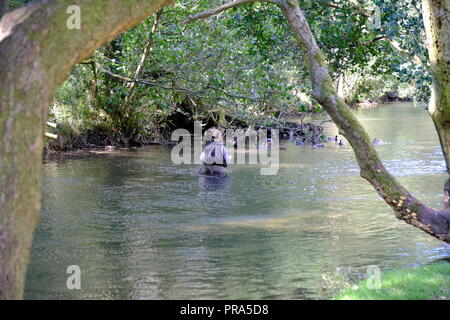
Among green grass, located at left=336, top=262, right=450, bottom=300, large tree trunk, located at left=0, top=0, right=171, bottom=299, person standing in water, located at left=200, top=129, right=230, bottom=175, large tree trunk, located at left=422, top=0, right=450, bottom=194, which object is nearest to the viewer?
large tree trunk, located at left=0, top=0, right=171, bottom=299

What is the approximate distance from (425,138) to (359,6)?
65.7 ft

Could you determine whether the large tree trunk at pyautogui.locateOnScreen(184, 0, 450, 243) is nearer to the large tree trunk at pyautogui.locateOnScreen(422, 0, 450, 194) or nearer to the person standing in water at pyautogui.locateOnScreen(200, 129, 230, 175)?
the large tree trunk at pyautogui.locateOnScreen(422, 0, 450, 194)

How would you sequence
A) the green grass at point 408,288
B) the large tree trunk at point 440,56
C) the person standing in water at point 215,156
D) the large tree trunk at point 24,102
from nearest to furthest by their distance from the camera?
1. the large tree trunk at point 24,102
2. the green grass at point 408,288
3. the large tree trunk at point 440,56
4. the person standing in water at point 215,156

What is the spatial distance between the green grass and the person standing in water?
42.6 ft

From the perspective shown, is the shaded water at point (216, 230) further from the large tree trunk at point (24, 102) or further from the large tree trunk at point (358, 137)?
the large tree trunk at point (24, 102)

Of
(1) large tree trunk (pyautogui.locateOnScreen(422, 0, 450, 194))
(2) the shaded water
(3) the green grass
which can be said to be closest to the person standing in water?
(2) the shaded water

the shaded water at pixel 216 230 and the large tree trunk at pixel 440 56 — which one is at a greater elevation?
the large tree trunk at pixel 440 56

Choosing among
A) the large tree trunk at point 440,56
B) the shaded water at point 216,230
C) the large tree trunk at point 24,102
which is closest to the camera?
the large tree trunk at point 24,102

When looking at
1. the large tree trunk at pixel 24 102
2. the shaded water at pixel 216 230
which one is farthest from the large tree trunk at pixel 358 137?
the large tree trunk at pixel 24 102

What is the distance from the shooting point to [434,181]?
816 inches

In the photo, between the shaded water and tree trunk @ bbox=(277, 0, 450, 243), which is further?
the shaded water

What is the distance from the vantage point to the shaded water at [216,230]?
34.7 feet

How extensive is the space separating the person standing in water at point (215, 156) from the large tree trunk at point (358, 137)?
1164cm

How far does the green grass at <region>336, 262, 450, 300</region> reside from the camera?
25.8ft
